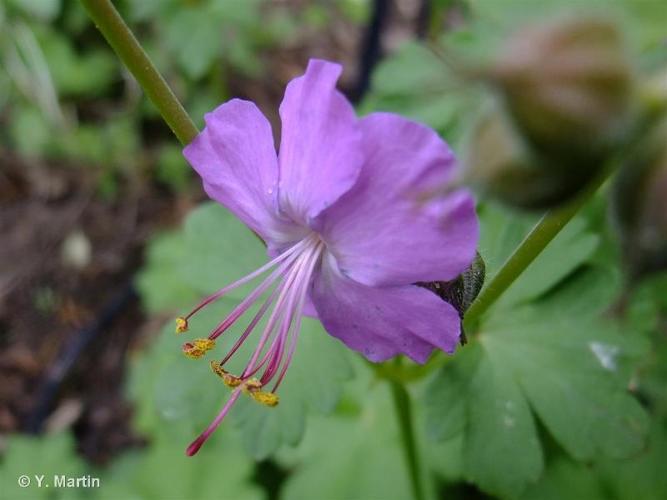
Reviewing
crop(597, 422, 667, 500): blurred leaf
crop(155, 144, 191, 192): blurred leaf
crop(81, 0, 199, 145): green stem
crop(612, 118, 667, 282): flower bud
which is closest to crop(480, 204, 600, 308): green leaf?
crop(597, 422, 667, 500): blurred leaf

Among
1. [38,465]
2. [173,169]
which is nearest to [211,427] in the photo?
[38,465]

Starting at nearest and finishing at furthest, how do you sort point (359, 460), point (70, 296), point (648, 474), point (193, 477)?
1. point (648, 474)
2. point (359, 460)
3. point (193, 477)
4. point (70, 296)

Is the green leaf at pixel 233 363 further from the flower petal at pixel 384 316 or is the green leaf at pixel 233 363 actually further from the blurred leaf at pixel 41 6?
the blurred leaf at pixel 41 6

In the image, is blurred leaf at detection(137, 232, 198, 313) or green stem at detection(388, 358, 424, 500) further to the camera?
blurred leaf at detection(137, 232, 198, 313)

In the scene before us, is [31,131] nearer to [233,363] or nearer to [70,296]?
[70,296]

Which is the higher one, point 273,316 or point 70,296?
point 273,316

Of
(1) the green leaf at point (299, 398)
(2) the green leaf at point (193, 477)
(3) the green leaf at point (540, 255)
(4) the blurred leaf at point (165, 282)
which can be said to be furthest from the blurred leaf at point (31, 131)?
(3) the green leaf at point (540, 255)

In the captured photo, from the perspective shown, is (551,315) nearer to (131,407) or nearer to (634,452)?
(634,452)

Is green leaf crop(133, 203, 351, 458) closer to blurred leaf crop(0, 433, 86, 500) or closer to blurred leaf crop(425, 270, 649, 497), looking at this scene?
blurred leaf crop(425, 270, 649, 497)
